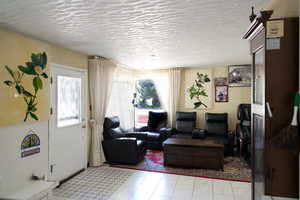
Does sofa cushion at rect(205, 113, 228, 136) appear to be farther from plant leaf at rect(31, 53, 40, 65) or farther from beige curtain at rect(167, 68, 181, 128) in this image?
plant leaf at rect(31, 53, 40, 65)

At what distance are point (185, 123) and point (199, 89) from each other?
114 centimetres

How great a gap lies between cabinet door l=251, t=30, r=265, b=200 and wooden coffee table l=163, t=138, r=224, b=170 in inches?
97.9

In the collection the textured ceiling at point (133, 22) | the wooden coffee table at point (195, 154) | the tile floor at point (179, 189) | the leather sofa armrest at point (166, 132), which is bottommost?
the tile floor at point (179, 189)

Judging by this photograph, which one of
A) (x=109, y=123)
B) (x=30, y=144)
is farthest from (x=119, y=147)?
(x=30, y=144)

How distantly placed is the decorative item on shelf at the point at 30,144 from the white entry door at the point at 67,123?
29cm

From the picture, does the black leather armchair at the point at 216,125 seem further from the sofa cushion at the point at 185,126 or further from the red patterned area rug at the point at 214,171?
the red patterned area rug at the point at 214,171

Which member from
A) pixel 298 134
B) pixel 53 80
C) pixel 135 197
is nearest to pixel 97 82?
pixel 53 80

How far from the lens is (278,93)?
Result: 1.02m

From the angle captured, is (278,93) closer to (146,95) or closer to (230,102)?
(230,102)

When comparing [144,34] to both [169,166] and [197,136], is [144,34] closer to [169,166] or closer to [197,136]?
[169,166]

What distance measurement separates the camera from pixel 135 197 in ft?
9.13

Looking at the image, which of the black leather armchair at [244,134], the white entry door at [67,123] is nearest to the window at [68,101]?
the white entry door at [67,123]

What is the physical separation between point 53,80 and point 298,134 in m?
3.24

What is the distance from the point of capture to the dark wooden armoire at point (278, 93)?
3.28 feet
